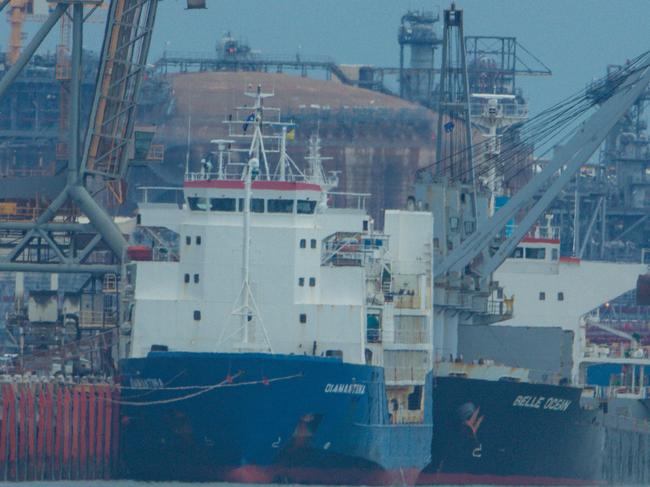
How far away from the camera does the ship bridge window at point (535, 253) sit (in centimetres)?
8300

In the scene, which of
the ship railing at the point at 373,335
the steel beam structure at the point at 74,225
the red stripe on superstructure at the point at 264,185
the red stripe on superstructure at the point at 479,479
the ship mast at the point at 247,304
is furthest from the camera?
the steel beam structure at the point at 74,225

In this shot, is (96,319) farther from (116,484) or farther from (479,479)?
(479,479)

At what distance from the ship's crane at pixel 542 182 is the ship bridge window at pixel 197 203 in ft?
36.2

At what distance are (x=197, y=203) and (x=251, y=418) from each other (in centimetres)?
563

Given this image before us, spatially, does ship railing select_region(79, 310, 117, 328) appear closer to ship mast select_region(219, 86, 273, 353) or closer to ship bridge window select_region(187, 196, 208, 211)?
ship bridge window select_region(187, 196, 208, 211)

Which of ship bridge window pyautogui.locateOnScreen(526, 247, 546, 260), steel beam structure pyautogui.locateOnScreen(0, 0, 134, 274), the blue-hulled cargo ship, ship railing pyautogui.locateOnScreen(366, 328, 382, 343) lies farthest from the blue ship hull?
ship bridge window pyautogui.locateOnScreen(526, 247, 546, 260)

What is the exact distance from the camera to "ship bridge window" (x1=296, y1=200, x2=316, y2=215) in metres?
66.1

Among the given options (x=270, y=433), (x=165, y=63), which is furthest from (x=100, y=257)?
(x=165, y=63)

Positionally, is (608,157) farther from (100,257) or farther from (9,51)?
(100,257)

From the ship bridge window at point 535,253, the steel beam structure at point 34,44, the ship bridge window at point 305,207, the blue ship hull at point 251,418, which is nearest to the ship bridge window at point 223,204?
the ship bridge window at point 305,207

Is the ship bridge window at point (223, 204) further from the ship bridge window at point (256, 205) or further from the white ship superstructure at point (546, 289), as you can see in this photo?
the white ship superstructure at point (546, 289)

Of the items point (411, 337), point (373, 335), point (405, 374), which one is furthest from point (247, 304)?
point (411, 337)

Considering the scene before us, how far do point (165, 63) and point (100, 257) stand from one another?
173 feet

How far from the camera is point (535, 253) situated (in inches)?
3273
